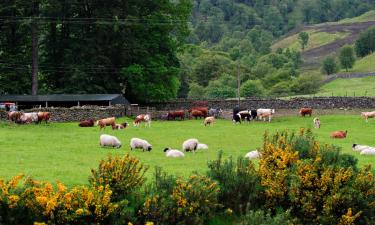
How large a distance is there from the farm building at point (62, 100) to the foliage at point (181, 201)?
1690 inches

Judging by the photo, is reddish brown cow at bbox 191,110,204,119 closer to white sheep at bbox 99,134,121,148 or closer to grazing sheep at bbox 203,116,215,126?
grazing sheep at bbox 203,116,215,126

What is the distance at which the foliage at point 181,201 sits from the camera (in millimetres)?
20562

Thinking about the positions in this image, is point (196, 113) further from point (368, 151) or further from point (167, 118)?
point (368, 151)

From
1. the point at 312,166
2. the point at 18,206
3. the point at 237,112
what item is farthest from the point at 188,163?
the point at 237,112

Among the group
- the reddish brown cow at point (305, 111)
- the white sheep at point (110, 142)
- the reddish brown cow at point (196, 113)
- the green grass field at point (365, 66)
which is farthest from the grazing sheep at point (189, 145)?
the green grass field at point (365, 66)

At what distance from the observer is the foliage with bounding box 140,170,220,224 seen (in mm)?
20562

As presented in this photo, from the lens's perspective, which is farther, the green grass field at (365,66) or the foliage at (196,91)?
the green grass field at (365,66)

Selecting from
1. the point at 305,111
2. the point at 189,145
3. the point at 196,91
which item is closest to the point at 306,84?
the point at 196,91

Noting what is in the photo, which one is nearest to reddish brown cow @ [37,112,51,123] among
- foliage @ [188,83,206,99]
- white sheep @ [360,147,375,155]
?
white sheep @ [360,147,375,155]

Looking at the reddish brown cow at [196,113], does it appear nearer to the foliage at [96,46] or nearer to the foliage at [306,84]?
the foliage at [96,46]

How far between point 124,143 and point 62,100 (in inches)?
1159

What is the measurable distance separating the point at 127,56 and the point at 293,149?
157ft

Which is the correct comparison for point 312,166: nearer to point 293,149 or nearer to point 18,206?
point 293,149

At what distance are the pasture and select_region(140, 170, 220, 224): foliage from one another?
8.94 ft
